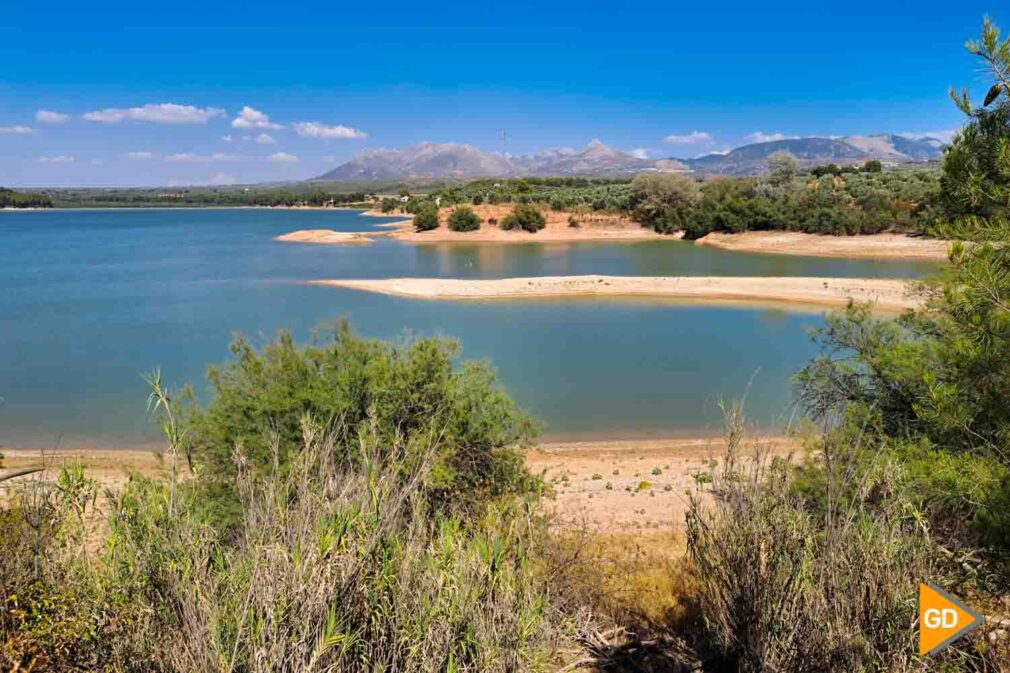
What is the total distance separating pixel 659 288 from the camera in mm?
38344

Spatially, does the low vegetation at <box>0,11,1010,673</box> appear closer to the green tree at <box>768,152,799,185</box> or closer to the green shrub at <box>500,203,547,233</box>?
the green shrub at <box>500,203,547,233</box>

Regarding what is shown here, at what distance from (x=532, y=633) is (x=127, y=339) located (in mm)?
28303

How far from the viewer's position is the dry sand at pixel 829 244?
48438mm

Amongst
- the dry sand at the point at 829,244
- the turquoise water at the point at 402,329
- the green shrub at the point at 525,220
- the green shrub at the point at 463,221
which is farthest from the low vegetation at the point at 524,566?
the green shrub at the point at 463,221

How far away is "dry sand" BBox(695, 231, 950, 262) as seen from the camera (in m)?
48.4

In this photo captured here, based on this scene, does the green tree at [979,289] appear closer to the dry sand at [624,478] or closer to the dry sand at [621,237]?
the dry sand at [624,478]

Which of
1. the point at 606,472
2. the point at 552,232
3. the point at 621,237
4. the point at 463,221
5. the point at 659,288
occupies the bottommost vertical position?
the point at 606,472

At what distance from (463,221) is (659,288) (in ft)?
117

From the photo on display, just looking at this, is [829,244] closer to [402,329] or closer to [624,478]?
[402,329]

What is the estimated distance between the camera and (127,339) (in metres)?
27.0

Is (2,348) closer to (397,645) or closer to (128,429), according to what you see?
(128,429)

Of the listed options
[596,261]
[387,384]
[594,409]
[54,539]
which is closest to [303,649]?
[54,539]

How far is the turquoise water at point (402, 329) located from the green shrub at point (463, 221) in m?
12.2

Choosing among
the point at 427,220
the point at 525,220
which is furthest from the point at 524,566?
the point at 427,220
